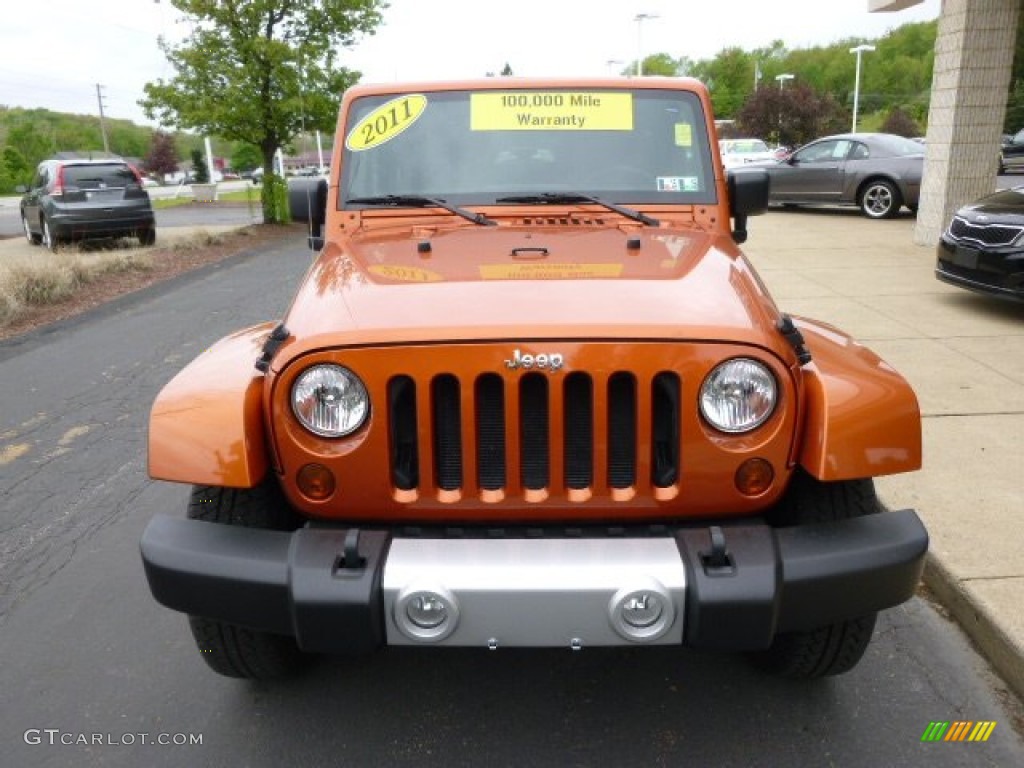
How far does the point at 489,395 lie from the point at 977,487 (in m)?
2.82

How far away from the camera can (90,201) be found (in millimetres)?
14789

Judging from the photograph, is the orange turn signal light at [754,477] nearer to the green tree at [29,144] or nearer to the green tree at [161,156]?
the green tree at [29,144]

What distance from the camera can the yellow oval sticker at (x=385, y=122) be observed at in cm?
366

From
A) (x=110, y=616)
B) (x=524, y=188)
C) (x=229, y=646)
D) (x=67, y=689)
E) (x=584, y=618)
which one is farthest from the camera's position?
(x=524, y=188)

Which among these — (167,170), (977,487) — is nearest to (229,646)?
(977,487)

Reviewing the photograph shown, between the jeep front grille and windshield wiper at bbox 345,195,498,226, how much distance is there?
1.27 metres

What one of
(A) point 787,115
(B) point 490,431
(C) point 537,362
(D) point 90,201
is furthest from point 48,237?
(A) point 787,115

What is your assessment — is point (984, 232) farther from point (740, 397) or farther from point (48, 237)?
point (48, 237)

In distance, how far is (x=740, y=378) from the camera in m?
2.23

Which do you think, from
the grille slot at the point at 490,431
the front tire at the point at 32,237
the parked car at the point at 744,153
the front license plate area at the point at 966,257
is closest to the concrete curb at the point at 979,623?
the grille slot at the point at 490,431

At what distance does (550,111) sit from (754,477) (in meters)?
1.99

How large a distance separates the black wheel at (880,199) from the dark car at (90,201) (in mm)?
12465

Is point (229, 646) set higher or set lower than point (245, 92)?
lower

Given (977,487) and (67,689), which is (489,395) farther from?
(977,487)
